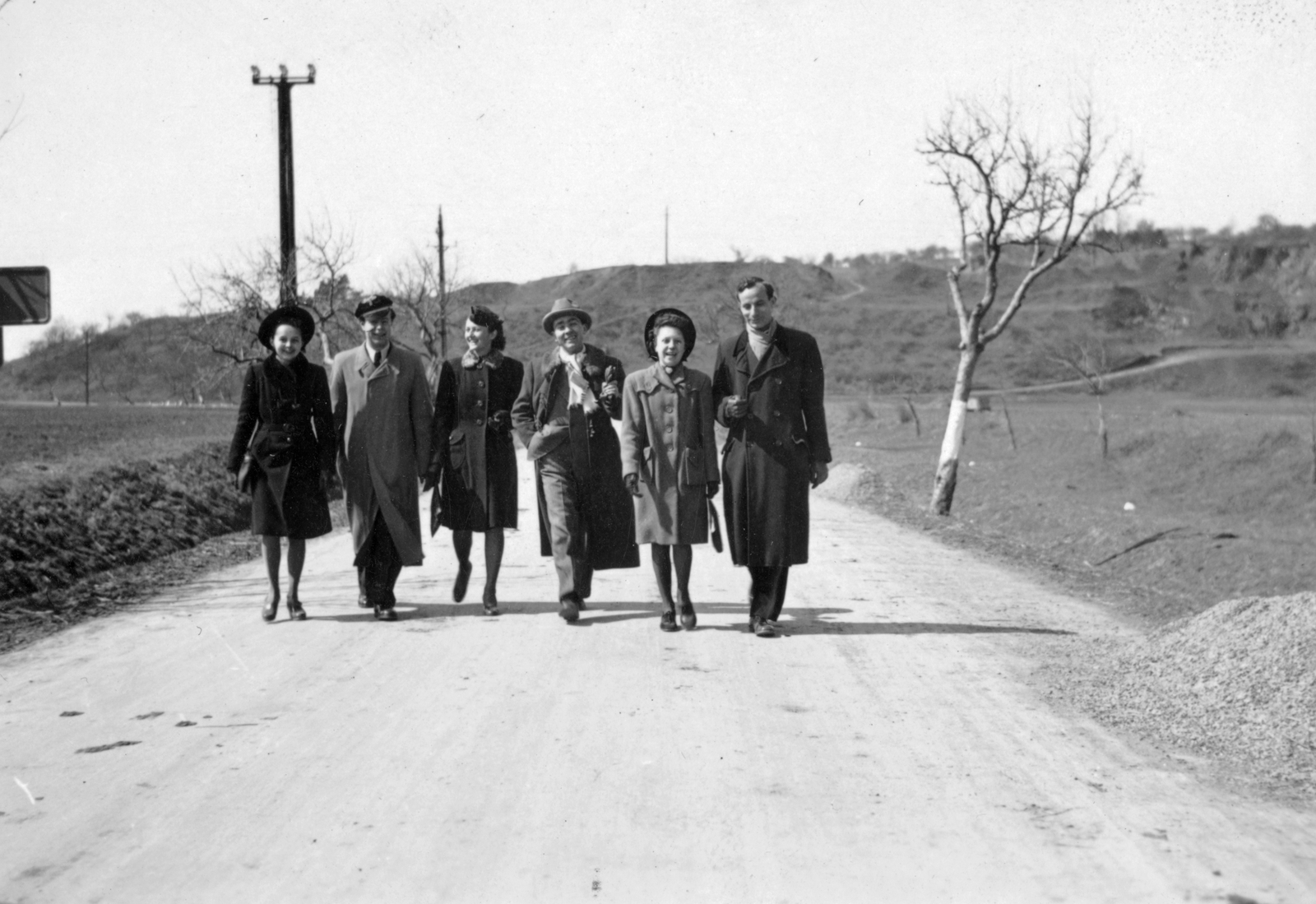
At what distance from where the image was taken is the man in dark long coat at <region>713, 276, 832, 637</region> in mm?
8039

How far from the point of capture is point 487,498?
8836 millimetres

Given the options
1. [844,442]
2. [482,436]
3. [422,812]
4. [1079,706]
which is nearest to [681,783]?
[422,812]

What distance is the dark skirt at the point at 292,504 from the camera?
846 cm

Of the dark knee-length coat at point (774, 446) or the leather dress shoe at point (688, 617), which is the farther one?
the leather dress shoe at point (688, 617)

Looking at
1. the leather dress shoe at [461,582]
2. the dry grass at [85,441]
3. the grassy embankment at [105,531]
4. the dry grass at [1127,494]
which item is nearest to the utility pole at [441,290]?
the dry grass at [85,441]

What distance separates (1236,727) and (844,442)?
3625 centimetres

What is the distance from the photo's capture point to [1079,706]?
627 cm

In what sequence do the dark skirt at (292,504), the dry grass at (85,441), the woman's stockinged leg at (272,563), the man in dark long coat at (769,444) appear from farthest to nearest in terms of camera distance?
the dry grass at (85,441)
the woman's stockinged leg at (272,563)
the dark skirt at (292,504)
the man in dark long coat at (769,444)

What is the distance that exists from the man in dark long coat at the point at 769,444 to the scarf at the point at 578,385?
881 millimetres

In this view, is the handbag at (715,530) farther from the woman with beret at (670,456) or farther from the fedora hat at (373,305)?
the fedora hat at (373,305)

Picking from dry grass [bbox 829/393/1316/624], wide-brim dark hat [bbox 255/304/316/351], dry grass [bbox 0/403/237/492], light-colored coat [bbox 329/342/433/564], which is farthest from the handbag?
dry grass [bbox 0/403/237/492]

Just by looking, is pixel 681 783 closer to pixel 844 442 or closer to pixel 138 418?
pixel 844 442

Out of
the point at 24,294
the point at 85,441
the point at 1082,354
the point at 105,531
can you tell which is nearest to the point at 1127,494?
the point at 85,441

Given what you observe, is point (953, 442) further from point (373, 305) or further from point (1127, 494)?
point (1127, 494)
